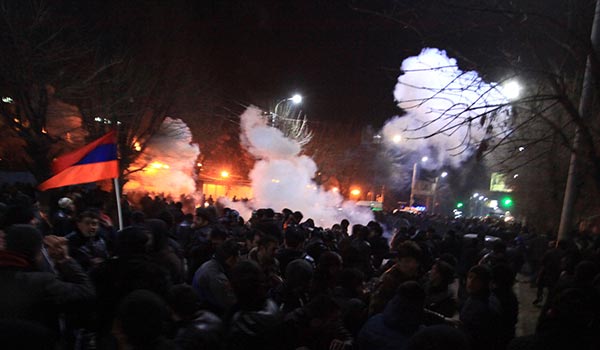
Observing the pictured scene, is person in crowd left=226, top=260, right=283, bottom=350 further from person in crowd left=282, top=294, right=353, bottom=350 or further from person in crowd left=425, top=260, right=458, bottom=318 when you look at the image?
person in crowd left=425, top=260, right=458, bottom=318

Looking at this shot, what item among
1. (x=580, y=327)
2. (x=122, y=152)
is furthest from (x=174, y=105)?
(x=580, y=327)

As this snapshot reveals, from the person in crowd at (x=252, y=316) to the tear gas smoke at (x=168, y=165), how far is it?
21095 mm

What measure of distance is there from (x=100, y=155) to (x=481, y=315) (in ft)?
20.8

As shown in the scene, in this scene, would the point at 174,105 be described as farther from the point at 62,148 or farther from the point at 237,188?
the point at 237,188

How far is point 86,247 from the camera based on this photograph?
4.79 m

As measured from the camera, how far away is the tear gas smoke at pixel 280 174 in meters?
28.2

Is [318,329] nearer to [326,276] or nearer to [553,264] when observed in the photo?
[326,276]

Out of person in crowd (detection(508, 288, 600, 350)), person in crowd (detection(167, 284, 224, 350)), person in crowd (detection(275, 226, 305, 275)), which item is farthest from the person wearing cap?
person in crowd (detection(508, 288, 600, 350))

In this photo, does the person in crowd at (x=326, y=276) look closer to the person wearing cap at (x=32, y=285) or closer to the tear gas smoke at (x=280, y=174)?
the person wearing cap at (x=32, y=285)

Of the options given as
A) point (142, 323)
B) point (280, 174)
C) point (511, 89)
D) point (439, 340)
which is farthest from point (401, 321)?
point (280, 174)

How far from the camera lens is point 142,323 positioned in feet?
6.46

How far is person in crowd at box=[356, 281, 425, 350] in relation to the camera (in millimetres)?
2660

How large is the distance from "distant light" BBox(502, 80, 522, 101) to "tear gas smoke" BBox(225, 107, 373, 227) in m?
21.9

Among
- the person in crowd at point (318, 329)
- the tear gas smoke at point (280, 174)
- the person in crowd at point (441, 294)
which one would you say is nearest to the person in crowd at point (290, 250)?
the person in crowd at point (441, 294)
